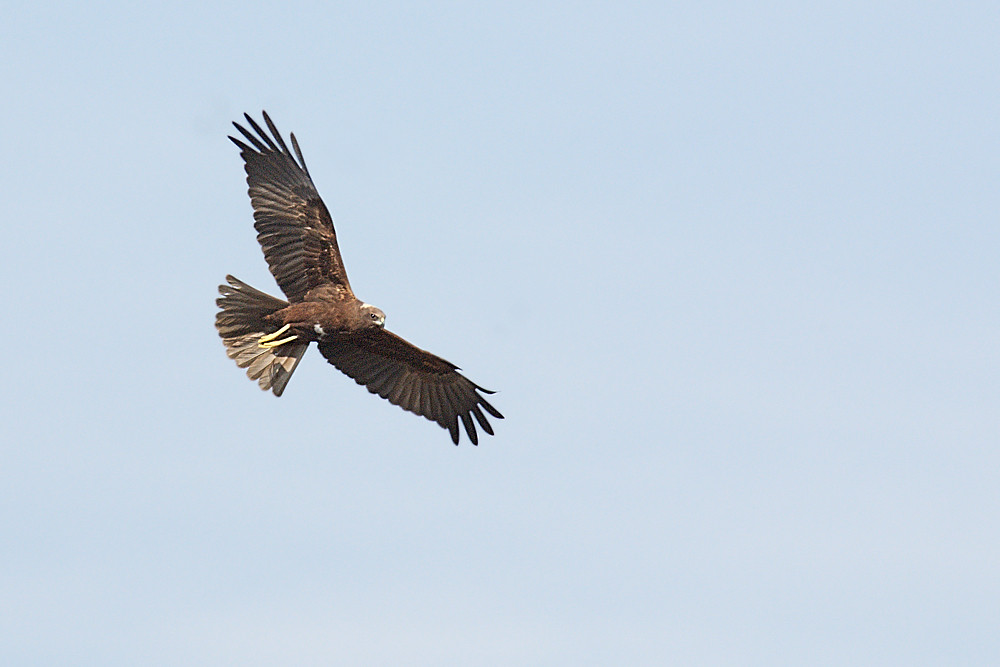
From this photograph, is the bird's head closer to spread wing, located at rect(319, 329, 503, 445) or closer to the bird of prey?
the bird of prey

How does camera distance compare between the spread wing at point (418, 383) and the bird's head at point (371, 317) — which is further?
the spread wing at point (418, 383)

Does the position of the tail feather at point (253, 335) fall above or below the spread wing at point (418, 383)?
below

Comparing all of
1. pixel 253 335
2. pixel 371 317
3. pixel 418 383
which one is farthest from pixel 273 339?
pixel 418 383

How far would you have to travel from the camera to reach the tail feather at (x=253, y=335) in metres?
21.1

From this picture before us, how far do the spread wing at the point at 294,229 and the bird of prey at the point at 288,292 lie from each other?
0.5 inches

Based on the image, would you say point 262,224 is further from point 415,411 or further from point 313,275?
point 415,411

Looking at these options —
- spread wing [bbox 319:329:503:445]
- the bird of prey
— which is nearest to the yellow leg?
the bird of prey

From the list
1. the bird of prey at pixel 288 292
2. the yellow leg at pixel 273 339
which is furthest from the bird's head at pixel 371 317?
the yellow leg at pixel 273 339

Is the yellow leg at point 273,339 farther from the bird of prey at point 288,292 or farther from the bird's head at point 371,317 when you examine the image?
the bird's head at point 371,317

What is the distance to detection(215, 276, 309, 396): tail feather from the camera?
21.1m

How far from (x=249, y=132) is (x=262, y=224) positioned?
111cm

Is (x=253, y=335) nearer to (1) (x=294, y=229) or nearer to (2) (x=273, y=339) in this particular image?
(2) (x=273, y=339)

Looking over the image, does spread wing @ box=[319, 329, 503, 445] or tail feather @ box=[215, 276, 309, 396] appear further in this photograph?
spread wing @ box=[319, 329, 503, 445]

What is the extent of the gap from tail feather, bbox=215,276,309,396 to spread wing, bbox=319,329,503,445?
50 cm
